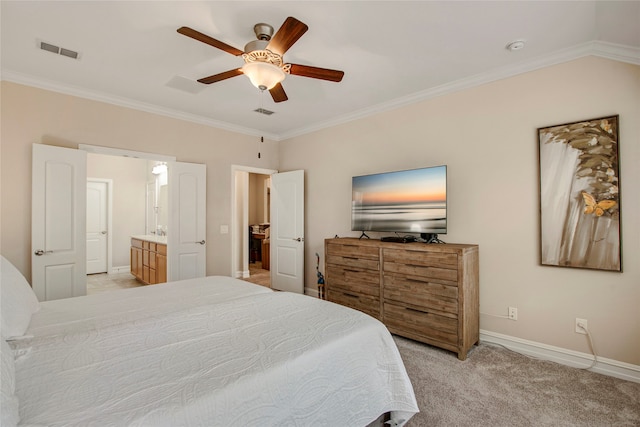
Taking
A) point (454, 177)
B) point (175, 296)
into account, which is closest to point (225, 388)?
point (175, 296)

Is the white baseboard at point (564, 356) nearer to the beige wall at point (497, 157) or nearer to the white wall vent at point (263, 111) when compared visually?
the beige wall at point (497, 157)

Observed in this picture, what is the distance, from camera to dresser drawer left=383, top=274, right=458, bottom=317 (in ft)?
8.81

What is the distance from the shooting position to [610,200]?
233cm

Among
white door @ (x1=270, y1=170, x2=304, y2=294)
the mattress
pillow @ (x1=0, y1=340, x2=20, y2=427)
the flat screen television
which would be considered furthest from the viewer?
white door @ (x1=270, y1=170, x2=304, y2=294)

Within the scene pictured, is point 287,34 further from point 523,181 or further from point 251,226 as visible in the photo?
point 251,226

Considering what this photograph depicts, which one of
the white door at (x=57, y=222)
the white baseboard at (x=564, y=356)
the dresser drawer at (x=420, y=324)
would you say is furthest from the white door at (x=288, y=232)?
the white baseboard at (x=564, y=356)

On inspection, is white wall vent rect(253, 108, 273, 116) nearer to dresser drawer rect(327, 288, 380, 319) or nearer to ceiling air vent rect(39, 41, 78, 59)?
ceiling air vent rect(39, 41, 78, 59)

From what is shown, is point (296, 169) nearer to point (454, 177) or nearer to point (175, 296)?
point (454, 177)

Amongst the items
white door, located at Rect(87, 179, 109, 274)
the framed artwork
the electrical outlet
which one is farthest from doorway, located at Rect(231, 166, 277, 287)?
the electrical outlet

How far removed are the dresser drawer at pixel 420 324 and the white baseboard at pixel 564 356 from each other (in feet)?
1.89

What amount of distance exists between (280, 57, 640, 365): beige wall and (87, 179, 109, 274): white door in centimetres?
599

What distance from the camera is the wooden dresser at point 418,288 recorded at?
266 centimetres

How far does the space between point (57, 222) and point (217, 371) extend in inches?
122

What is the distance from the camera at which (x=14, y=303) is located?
1.56m
